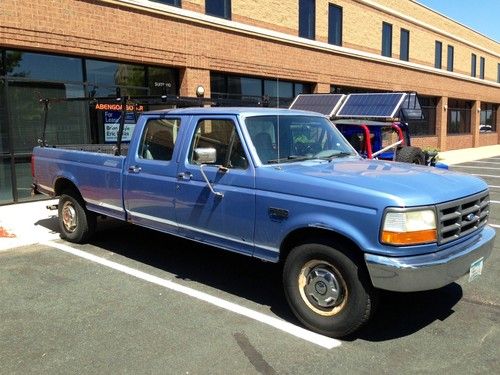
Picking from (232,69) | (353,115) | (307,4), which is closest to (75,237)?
(353,115)

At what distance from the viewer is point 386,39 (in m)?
21.8

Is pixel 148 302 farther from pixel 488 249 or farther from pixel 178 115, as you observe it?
pixel 488 249

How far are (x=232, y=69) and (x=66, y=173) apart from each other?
8069 mm

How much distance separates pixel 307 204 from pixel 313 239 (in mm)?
299

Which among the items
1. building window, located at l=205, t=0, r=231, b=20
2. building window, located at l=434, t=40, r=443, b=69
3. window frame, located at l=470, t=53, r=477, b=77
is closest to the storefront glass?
building window, located at l=205, t=0, r=231, b=20

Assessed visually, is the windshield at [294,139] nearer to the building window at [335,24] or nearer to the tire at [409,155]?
the tire at [409,155]

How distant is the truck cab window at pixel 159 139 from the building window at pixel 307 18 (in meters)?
12.3

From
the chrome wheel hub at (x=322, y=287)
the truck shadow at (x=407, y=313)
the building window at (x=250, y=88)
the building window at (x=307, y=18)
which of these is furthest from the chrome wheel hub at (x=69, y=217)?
the building window at (x=307, y=18)

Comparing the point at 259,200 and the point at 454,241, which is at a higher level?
the point at 259,200

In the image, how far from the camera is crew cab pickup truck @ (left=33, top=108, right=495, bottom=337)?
3.60 metres

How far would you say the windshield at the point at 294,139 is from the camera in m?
4.62

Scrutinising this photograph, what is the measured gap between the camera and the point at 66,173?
6.69m

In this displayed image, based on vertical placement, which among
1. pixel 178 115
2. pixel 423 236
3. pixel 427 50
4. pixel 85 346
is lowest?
pixel 85 346

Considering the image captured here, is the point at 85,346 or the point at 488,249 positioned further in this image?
the point at 488,249
